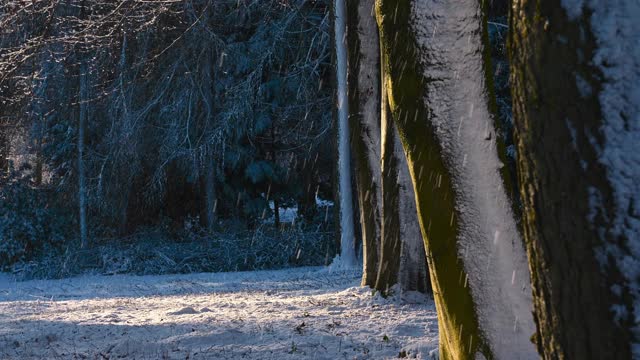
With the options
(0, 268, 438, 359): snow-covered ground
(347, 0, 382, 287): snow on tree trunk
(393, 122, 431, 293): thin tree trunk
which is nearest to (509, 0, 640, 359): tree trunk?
(0, 268, 438, 359): snow-covered ground

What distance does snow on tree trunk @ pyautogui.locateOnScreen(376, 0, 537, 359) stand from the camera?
4602mm

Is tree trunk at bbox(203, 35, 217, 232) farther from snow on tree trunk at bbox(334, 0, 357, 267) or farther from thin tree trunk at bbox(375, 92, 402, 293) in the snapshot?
thin tree trunk at bbox(375, 92, 402, 293)

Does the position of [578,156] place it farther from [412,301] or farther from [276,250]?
[276,250]

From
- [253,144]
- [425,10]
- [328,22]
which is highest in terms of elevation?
[328,22]

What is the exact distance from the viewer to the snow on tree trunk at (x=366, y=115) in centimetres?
1123

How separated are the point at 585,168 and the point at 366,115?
356 inches

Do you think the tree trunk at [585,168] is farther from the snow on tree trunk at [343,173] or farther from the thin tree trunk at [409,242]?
the snow on tree trunk at [343,173]

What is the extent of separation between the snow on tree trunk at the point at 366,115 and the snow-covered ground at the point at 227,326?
0.98 metres

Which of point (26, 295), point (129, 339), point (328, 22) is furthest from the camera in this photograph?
point (328, 22)

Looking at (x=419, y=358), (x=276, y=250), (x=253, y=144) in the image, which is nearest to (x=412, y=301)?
(x=419, y=358)

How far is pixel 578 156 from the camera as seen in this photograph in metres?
2.47

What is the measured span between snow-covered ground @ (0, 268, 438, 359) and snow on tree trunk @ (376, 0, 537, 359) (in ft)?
7.89

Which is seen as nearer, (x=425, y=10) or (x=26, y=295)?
(x=425, y=10)

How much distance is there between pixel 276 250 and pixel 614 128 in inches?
686
